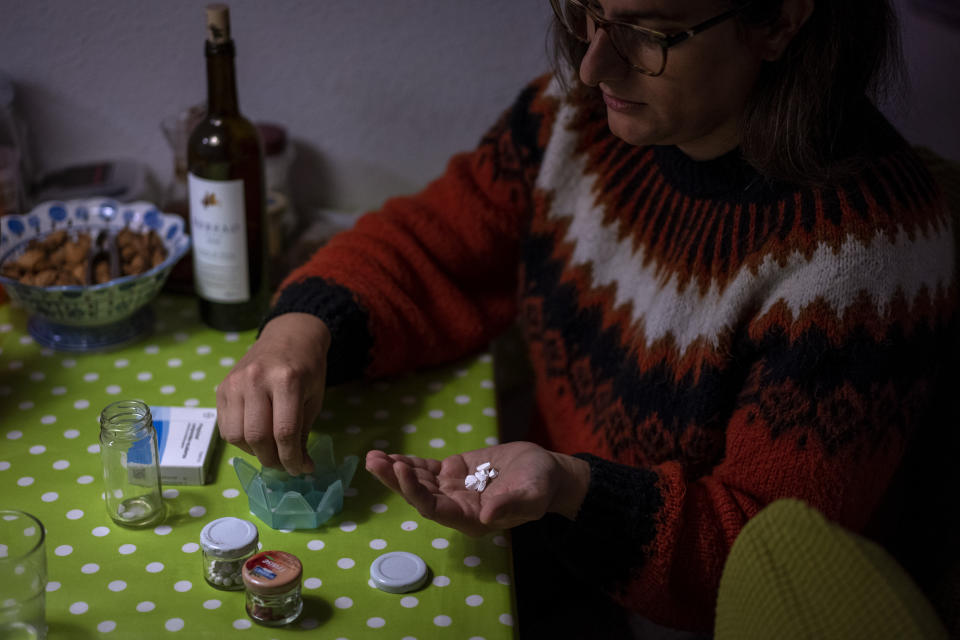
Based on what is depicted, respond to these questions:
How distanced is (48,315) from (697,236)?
77 centimetres

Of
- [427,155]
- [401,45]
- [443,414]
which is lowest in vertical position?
[443,414]

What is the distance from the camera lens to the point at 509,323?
134 cm

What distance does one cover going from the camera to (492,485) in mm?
884

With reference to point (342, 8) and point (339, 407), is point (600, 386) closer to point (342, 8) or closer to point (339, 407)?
point (339, 407)

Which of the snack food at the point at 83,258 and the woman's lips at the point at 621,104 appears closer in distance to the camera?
the woman's lips at the point at 621,104

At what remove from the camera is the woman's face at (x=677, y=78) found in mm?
887

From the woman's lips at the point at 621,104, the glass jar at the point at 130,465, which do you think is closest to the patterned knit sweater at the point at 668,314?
the woman's lips at the point at 621,104

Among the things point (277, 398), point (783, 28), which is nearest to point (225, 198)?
point (277, 398)

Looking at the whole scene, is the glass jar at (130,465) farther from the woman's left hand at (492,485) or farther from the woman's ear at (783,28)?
the woman's ear at (783,28)

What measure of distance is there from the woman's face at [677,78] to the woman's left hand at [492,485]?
348 mm

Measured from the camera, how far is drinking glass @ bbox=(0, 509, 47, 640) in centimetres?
73

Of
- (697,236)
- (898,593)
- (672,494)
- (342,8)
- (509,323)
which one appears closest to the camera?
(898,593)

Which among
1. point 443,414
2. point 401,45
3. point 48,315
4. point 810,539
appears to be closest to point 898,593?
point 810,539

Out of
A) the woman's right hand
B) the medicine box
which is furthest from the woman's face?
the medicine box
